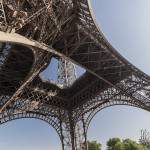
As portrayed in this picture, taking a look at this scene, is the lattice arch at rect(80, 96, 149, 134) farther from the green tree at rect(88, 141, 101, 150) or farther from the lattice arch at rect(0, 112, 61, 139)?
the green tree at rect(88, 141, 101, 150)

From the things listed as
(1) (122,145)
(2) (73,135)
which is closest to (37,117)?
(2) (73,135)

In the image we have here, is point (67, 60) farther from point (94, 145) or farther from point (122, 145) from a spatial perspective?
point (94, 145)

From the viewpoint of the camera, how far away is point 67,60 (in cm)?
2445

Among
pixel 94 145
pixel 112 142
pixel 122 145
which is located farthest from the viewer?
pixel 112 142

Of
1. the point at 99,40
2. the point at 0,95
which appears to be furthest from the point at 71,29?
the point at 0,95

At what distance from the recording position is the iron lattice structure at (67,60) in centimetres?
1938

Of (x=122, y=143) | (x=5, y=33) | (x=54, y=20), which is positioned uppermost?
(x=54, y=20)

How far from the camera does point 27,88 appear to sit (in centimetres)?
3008

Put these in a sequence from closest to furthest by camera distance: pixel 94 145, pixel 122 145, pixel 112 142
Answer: pixel 122 145
pixel 94 145
pixel 112 142

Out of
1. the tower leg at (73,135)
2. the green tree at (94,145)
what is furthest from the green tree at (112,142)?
the tower leg at (73,135)

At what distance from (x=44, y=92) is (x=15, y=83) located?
2704 mm

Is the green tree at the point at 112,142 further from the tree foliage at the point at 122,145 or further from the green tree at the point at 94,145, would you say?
the green tree at the point at 94,145

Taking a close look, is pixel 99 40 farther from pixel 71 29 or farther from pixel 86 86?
pixel 86 86

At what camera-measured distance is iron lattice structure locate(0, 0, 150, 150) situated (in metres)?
19.4
